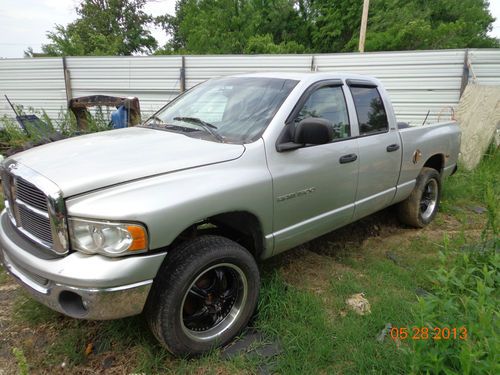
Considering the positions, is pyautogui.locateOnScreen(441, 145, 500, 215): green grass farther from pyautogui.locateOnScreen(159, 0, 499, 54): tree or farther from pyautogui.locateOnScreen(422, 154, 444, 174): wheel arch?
pyautogui.locateOnScreen(159, 0, 499, 54): tree

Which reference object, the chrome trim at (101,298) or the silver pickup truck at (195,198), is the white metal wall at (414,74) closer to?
the silver pickup truck at (195,198)

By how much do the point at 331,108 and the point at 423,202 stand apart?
7.74 feet

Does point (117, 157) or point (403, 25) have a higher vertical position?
point (403, 25)

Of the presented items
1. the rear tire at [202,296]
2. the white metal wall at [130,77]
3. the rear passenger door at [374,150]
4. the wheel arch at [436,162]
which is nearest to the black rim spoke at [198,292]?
the rear tire at [202,296]

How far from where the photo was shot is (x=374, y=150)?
11.9 feet

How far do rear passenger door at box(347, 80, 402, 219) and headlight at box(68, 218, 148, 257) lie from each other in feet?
7.33

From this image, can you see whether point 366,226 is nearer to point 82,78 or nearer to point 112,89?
point 112,89

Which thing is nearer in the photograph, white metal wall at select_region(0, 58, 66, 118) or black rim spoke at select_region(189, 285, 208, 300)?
black rim spoke at select_region(189, 285, 208, 300)

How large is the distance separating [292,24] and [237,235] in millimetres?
21320

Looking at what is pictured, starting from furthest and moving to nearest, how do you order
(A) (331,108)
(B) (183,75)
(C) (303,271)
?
(B) (183,75), (C) (303,271), (A) (331,108)

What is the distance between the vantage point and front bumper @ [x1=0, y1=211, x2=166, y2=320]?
1.93m

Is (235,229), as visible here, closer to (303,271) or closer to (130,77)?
(303,271)

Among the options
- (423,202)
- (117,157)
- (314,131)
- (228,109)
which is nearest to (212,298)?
(117,157)

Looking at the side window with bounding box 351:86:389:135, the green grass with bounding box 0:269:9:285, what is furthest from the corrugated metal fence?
the green grass with bounding box 0:269:9:285
